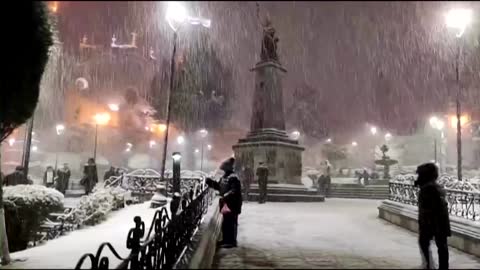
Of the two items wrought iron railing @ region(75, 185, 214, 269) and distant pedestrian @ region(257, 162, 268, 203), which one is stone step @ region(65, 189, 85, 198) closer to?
distant pedestrian @ region(257, 162, 268, 203)

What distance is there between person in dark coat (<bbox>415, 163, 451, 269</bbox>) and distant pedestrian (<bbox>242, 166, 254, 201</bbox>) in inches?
533

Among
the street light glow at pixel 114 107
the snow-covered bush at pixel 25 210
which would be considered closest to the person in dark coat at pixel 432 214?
the snow-covered bush at pixel 25 210

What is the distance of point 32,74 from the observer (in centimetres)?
355

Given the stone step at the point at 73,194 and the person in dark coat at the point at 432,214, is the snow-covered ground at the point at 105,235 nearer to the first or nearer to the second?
the person in dark coat at the point at 432,214

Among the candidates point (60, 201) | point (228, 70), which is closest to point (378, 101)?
point (228, 70)

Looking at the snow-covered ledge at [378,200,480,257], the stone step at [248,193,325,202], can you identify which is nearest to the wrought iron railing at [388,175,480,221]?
the snow-covered ledge at [378,200,480,257]

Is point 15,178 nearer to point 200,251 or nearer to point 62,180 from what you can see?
point 62,180

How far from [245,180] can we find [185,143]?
79.4 ft

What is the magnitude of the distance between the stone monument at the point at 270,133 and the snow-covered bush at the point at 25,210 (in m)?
12.3

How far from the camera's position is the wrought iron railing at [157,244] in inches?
111

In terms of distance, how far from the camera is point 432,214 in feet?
18.4

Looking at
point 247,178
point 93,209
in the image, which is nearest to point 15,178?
point 93,209

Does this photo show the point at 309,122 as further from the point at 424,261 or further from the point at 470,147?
the point at 424,261

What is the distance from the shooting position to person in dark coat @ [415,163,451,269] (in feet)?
18.3
